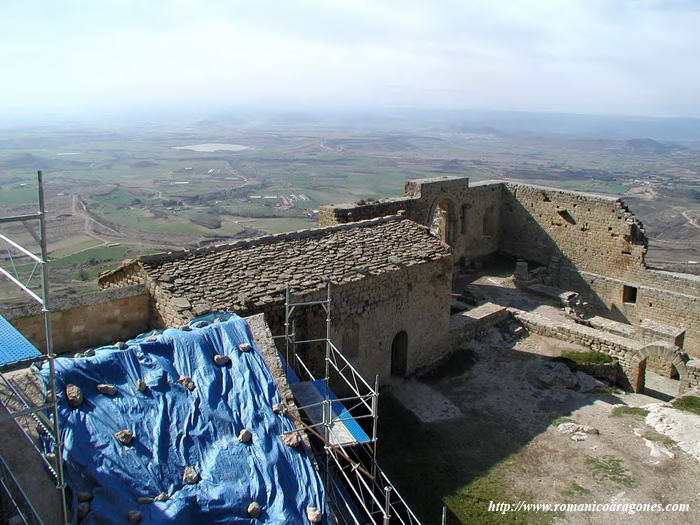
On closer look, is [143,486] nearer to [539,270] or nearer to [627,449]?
[627,449]

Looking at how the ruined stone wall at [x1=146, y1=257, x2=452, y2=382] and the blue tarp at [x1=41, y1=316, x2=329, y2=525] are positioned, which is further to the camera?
the ruined stone wall at [x1=146, y1=257, x2=452, y2=382]

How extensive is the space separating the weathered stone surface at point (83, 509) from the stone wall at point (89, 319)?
5099mm

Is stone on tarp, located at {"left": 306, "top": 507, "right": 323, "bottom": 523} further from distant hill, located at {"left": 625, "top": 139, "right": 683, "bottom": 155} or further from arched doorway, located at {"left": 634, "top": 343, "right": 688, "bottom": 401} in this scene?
distant hill, located at {"left": 625, "top": 139, "right": 683, "bottom": 155}

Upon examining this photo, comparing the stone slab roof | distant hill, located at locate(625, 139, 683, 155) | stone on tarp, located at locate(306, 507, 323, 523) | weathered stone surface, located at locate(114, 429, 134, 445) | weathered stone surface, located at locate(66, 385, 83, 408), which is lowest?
stone on tarp, located at locate(306, 507, 323, 523)

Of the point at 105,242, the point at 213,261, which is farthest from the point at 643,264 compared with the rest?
the point at 105,242

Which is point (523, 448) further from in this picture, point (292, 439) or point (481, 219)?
point (481, 219)

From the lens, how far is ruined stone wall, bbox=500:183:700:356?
18.7 m

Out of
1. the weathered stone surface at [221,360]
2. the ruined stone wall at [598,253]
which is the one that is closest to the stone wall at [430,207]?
the ruined stone wall at [598,253]

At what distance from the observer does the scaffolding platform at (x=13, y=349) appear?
6.18 meters

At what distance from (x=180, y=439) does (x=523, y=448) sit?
7104 mm

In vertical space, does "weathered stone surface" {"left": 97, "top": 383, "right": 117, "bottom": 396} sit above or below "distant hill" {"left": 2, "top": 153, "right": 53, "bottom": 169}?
above

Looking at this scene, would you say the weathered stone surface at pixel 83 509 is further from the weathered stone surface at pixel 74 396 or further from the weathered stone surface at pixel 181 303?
the weathered stone surface at pixel 181 303

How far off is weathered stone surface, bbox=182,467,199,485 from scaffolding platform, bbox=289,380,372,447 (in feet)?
5.33

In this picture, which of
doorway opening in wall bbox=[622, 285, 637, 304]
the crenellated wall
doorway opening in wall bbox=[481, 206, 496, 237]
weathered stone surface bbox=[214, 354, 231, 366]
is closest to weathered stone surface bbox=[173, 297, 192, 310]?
weathered stone surface bbox=[214, 354, 231, 366]
